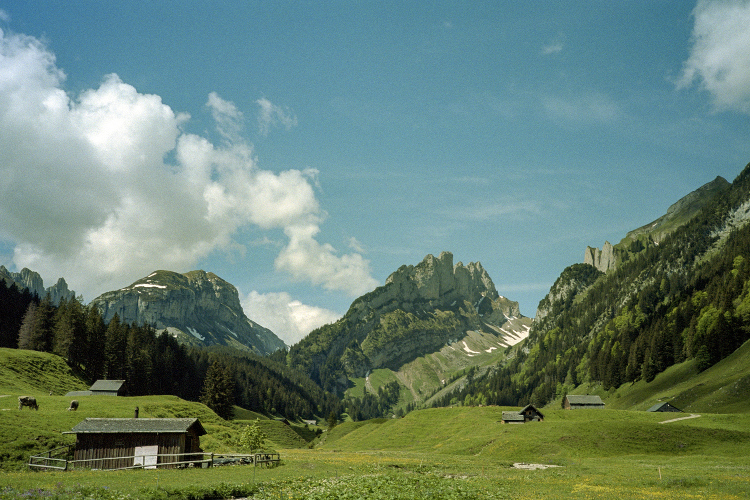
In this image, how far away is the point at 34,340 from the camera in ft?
376

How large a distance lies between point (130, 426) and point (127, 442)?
1.61m

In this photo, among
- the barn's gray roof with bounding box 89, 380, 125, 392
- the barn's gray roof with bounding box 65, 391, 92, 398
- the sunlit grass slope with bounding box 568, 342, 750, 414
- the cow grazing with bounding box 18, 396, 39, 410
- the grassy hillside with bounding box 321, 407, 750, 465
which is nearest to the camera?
the cow grazing with bounding box 18, 396, 39, 410

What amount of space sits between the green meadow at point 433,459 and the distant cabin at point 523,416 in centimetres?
384

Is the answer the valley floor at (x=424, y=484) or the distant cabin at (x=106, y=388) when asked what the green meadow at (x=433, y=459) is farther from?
the distant cabin at (x=106, y=388)

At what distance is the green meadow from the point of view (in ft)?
97.9

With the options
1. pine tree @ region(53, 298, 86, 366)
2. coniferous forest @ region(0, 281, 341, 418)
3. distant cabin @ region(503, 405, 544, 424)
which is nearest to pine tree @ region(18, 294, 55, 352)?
coniferous forest @ region(0, 281, 341, 418)

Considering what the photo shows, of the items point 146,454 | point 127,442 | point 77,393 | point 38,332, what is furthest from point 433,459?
point 38,332

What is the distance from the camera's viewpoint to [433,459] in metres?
64.3

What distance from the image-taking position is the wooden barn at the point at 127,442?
4781 centimetres

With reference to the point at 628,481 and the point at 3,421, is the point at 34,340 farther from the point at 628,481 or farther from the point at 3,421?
the point at 628,481

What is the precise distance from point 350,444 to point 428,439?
21010 mm

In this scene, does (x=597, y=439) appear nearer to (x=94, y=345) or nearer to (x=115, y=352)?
(x=115, y=352)

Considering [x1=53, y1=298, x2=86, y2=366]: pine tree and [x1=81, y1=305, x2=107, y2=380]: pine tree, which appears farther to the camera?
[x1=81, y1=305, x2=107, y2=380]: pine tree

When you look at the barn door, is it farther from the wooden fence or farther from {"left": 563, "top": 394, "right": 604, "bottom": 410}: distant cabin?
{"left": 563, "top": 394, "right": 604, "bottom": 410}: distant cabin
